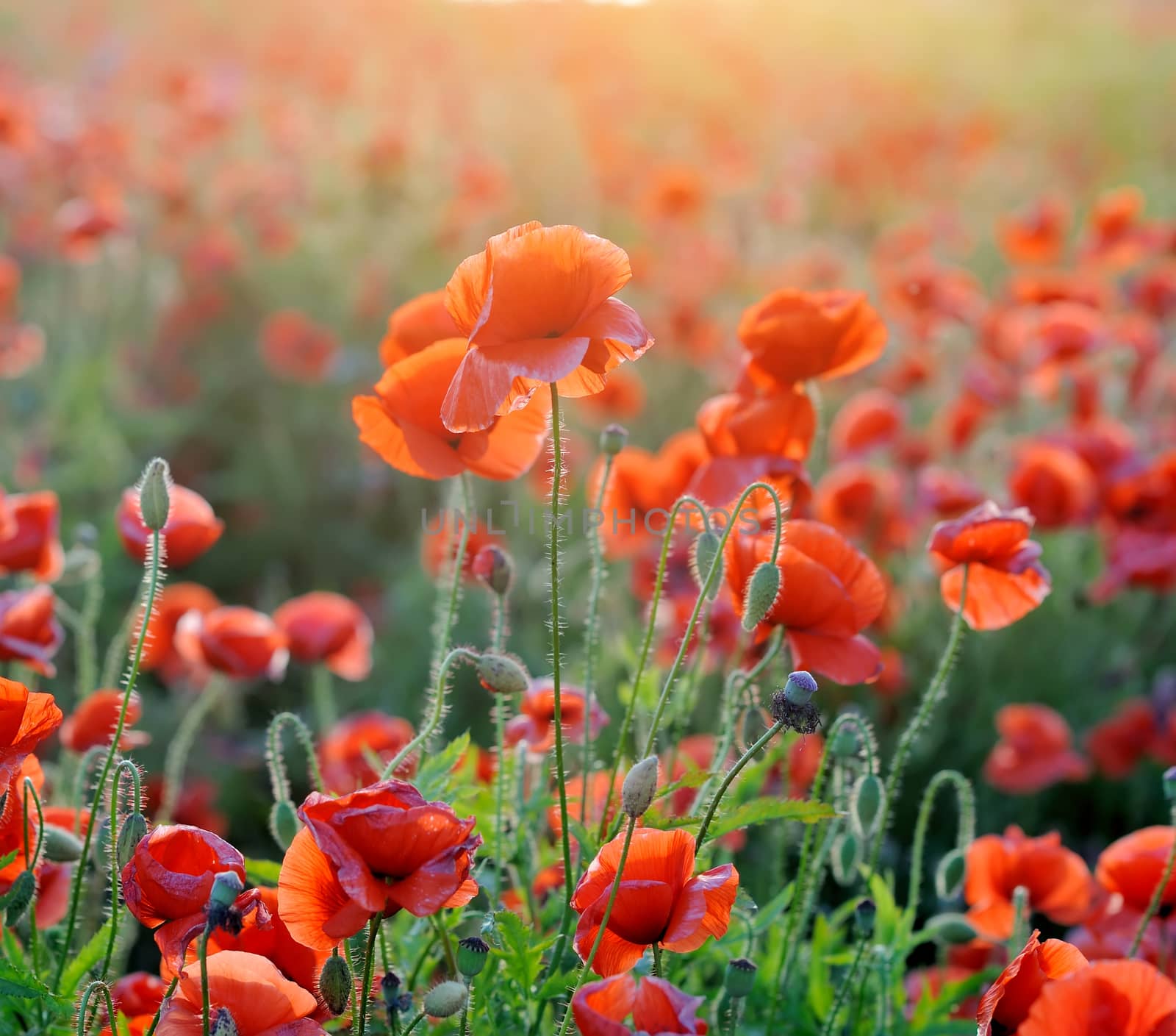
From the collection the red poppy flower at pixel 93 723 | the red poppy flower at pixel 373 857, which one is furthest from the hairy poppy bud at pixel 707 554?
the red poppy flower at pixel 93 723

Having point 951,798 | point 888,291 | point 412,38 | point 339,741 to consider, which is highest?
point 412,38

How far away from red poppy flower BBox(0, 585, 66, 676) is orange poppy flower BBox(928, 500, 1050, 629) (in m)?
1.17

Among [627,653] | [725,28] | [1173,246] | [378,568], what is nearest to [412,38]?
[725,28]

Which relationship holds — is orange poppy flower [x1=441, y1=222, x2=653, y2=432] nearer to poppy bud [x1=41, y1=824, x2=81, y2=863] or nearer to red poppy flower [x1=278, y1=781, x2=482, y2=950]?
red poppy flower [x1=278, y1=781, x2=482, y2=950]

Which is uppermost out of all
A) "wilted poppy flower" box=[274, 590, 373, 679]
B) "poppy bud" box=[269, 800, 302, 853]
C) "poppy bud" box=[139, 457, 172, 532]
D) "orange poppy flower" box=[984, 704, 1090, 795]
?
"poppy bud" box=[139, 457, 172, 532]

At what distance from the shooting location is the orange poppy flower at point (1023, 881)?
169 centimetres

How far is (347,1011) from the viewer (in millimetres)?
1314

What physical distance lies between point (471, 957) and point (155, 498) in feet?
1.92

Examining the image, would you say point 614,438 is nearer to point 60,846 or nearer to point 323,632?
point 60,846

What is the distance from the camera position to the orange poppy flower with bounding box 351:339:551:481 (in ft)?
4.72

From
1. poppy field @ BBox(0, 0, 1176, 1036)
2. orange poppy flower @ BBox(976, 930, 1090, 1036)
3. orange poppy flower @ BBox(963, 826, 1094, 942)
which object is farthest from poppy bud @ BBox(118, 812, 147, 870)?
orange poppy flower @ BBox(963, 826, 1094, 942)

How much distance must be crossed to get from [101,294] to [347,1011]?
504 centimetres

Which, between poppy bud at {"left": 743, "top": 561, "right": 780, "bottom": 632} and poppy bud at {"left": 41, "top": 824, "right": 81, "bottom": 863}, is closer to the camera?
poppy bud at {"left": 743, "top": 561, "right": 780, "bottom": 632}

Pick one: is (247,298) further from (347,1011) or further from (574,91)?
(347,1011)
